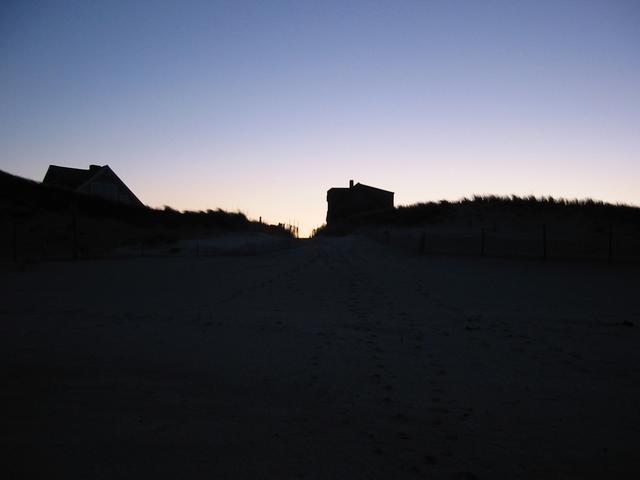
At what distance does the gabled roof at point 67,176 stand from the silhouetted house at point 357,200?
2546 centimetres

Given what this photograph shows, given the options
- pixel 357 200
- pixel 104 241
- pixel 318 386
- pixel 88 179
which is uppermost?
pixel 357 200

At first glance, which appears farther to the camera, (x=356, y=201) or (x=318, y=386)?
(x=356, y=201)

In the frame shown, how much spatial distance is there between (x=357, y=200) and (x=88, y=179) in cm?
2755

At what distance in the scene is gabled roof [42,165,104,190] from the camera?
3294 centimetres

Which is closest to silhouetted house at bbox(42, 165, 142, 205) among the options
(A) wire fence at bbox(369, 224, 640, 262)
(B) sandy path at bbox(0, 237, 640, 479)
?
(A) wire fence at bbox(369, 224, 640, 262)

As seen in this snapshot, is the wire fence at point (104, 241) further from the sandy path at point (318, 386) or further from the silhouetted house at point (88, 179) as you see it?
the silhouetted house at point (88, 179)

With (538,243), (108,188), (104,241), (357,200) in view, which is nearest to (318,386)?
(538,243)

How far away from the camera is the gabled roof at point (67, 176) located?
32.9 m

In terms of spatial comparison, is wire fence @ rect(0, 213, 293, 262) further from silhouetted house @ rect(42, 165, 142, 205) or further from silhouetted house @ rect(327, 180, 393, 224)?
silhouetted house @ rect(327, 180, 393, 224)

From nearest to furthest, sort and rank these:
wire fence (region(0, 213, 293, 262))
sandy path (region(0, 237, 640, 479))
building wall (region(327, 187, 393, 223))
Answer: sandy path (region(0, 237, 640, 479)) → wire fence (region(0, 213, 293, 262)) → building wall (region(327, 187, 393, 223))

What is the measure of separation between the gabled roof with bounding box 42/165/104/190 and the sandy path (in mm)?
26411

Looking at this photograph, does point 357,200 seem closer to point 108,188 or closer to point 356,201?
point 356,201

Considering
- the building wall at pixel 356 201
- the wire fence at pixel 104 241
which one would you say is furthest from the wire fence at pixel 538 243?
the building wall at pixel 356 201

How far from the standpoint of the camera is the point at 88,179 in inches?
1300
